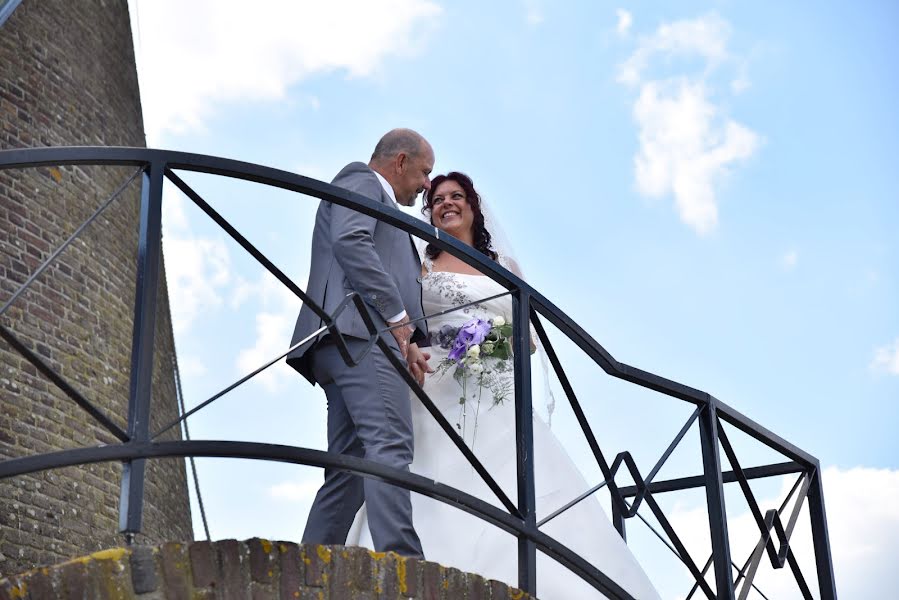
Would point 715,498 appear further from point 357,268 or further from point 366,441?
point 357,268

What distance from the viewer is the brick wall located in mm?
6613

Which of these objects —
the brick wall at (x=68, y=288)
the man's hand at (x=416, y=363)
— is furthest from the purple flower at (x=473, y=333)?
the brick wall at (x=68, y=288)

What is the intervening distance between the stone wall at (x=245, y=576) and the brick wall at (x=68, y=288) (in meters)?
3.92

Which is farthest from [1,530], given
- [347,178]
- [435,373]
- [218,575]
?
[218,575]

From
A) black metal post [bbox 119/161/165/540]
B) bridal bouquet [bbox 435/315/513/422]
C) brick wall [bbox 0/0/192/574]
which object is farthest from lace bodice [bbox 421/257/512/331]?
→ brick wall [bbox 0/0/192/574]

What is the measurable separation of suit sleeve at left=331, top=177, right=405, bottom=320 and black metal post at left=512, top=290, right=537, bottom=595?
51cm

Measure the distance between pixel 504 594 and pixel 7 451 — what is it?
4.17 meters

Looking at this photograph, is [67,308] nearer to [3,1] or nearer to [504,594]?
[3,1]

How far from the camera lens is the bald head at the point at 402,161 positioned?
14.3 ft

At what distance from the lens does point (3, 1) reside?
7.61 m

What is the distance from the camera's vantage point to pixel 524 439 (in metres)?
3.38

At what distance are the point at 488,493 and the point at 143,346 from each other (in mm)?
1933

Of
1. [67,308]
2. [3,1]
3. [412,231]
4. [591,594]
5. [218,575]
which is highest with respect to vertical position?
A: [3,1]

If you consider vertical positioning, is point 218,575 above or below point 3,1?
below
